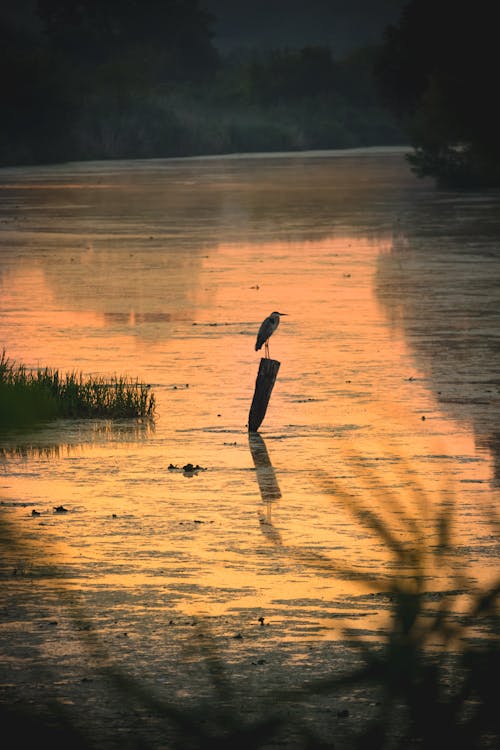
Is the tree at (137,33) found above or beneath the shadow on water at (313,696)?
above

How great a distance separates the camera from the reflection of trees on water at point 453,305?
48.2 feet

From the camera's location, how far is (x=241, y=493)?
10930 mm

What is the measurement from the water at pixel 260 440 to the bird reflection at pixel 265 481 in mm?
26

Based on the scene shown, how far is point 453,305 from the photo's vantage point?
2198 cm

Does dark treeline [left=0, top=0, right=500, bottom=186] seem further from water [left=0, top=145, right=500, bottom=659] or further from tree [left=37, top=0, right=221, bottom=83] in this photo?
water [left=0, top=145, right=500, bottom=659]

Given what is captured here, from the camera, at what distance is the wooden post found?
514 inches

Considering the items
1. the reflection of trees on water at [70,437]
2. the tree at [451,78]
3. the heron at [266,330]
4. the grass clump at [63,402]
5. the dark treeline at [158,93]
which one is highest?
the dark treeline at [158,93]

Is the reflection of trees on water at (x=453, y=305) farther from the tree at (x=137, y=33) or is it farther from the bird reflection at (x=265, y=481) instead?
the tree at (x=137, y=33)

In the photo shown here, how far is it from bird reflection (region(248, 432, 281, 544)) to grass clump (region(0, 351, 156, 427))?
4.05ft

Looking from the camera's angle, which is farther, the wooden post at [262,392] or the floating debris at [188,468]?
the wooden post at [262,392]

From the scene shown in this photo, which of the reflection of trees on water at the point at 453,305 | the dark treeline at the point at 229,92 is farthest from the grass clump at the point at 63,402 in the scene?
the dark treeline at the point at 229,92

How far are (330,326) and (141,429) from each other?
7.00m

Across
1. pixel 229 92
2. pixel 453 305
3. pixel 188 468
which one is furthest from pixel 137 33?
pixel 188 468

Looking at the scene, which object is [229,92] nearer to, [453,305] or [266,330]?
[453,305]
